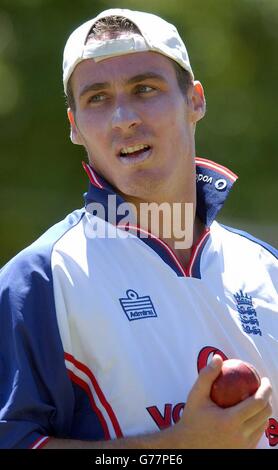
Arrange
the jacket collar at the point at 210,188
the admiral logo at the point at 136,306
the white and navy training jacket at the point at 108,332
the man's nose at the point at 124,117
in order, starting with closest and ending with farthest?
1. the white and navy training jacket at the point at 108,332
2. the admiral logo at the point at 136,306
3. the man's nose at the point at 124,117
4. the jacket collar at the point at 210,188

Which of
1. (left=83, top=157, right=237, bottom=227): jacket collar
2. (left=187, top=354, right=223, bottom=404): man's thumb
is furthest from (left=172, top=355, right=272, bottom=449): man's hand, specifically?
(left=83, top=157, right=237, bottom=227): jacket collar

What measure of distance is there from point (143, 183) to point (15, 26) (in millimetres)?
7356

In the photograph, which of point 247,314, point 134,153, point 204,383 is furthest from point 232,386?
point 134,153

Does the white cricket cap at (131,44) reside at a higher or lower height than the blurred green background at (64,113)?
higher

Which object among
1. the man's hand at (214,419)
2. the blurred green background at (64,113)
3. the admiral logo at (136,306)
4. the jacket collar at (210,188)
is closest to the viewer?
the man's hand at (214,419)

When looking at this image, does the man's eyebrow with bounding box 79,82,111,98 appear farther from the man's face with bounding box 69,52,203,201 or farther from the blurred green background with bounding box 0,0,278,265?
the blurred green background with bounding box 0,0,278,265

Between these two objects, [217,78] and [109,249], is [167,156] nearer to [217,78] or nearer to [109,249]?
[109,249]

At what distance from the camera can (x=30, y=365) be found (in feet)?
10.3

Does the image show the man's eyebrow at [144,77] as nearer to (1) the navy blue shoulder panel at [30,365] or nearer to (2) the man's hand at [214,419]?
(1) the navy blue shoulder panel at [30,365]

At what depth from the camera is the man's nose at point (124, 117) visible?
354 centimetres

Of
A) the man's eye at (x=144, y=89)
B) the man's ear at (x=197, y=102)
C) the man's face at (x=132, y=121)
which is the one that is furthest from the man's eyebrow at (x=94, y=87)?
the man's ear at (x=197, y=102)

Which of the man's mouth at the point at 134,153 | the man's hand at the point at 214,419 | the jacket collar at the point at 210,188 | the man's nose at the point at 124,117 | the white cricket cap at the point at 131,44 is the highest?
the white cricket cap at the point at 131,44

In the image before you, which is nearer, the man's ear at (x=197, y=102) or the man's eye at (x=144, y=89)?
the man's eye at (x=144, y=89)

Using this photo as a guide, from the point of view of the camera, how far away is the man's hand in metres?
3.05
